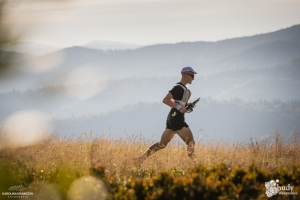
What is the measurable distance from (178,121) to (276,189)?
3.06m

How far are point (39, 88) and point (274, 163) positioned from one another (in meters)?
6.23

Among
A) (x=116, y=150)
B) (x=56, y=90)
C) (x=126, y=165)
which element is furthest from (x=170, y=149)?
(x=56, y=90)

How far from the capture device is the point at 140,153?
9.14 meters

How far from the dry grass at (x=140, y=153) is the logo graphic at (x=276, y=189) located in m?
2.01

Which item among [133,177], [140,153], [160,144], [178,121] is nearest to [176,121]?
[178,121]

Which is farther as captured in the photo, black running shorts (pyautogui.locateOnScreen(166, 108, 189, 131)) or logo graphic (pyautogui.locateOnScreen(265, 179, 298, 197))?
black running shorts (pyautogui.locateOnScreen(166, 108, 189, 131))

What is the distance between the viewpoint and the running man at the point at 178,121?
25.0 feet

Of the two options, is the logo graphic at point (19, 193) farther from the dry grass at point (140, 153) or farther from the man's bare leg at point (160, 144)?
the man's bare leg at point (160, 144)

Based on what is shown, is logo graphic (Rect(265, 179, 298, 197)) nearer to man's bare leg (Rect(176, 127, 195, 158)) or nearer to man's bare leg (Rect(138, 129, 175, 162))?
man's bare leg (Rect(176, 127, 195, 158))


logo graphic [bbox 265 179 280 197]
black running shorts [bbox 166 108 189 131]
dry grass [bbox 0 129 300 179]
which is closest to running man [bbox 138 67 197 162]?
black running shorts [bbox 166 108 189 131]

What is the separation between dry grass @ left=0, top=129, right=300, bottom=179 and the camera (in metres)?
6.91

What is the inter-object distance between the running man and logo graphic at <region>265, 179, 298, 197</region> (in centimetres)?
263

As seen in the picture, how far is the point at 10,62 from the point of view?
2.85 m

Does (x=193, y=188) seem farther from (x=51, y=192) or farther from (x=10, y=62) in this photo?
(x=10, y=62)
